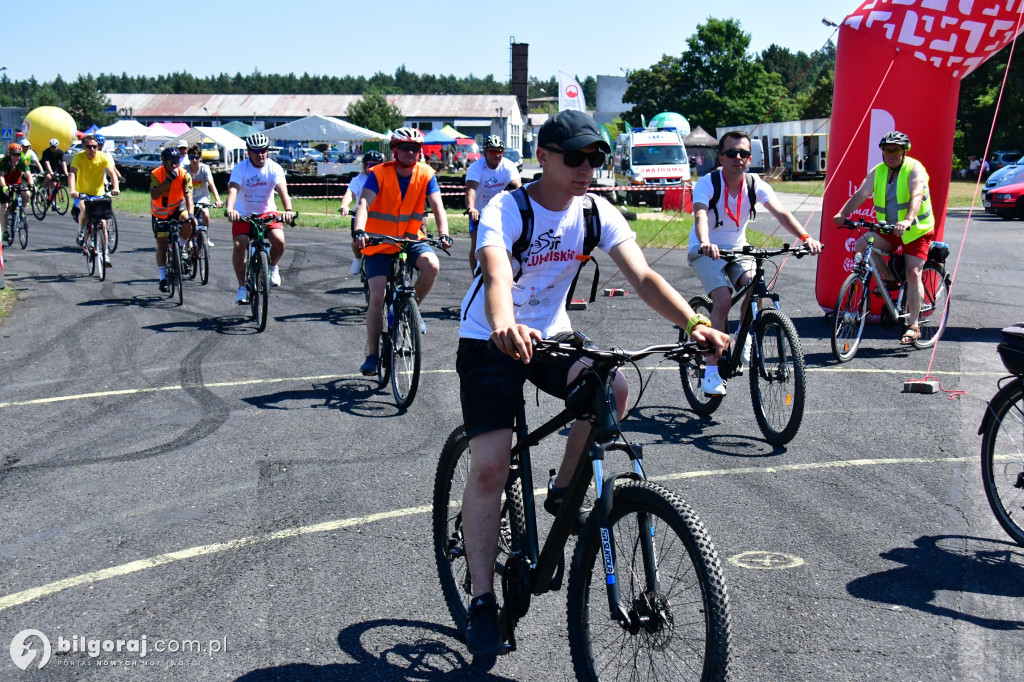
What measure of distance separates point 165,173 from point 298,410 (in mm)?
7438

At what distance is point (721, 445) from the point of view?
6.74 m

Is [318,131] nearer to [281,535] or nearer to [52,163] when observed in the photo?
[52,163]

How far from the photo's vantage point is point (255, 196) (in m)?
11.5

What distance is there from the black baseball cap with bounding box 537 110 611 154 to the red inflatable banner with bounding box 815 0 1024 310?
8.11 metres

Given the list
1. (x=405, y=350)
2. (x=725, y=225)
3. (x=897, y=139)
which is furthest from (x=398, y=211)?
(x=897, y=139)

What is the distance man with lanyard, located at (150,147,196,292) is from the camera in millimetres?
13664

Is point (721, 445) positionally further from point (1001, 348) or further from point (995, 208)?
point (995, 208)

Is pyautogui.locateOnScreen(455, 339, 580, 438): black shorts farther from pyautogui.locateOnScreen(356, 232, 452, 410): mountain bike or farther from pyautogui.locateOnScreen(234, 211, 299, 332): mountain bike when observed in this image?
pyautogui.locateOnScreen(234, 211, 299, 332): mountain bike

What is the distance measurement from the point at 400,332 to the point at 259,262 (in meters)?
3.50

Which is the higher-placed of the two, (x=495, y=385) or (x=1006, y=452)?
(x=495, y=385)

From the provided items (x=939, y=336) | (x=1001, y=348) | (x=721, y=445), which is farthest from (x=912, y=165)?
(x=1001, y=348)

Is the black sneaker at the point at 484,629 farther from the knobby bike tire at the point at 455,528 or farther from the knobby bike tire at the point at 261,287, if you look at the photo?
the knobby bike tire at the point at 261,287

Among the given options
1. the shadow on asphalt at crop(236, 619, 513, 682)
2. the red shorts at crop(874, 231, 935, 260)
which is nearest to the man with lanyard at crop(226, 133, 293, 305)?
the red shorts at crop(874, 231, 935, 260)

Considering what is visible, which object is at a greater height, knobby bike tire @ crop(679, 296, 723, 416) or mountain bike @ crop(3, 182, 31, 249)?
mountain bike @ crop(3, 182, 31, 249)
